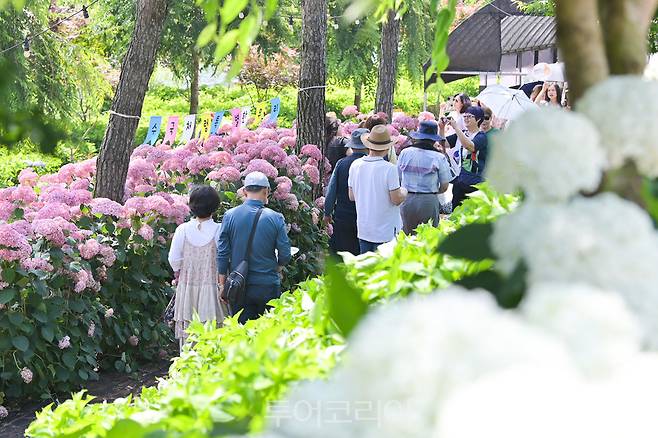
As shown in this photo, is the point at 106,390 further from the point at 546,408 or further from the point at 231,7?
the point at 546,408

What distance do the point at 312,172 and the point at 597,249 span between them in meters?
7.54

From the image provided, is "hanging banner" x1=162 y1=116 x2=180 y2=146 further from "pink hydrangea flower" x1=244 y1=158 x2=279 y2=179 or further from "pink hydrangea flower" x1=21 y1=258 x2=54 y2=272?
"pink hydrangea flower" x1=21 y1=258 x2=54 y2=272

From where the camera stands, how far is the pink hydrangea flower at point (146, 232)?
6602 mm

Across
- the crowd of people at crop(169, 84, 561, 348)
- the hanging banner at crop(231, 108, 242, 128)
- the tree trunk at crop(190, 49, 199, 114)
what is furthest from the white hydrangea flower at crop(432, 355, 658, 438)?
the tree trunk at crop(190, 49, 199, 114)

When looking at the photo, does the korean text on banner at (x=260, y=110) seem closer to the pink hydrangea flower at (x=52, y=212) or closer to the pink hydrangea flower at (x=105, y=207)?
the pink hydrangea flower at (x=105, y=207)

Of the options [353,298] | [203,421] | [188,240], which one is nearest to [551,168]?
[353,298]

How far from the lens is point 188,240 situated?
6188mm

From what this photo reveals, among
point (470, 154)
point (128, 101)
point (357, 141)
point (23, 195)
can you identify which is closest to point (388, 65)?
point (470, 154)

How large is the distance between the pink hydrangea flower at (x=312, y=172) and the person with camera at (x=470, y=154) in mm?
1284

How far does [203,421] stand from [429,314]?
3.00 feet

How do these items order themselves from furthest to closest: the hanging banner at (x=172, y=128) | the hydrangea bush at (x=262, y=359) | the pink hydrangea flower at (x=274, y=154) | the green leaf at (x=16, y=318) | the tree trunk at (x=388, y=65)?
1. the hanging banner at (x=172, y=128)
2. the tree trunk at (x=388, y=65)
3. the pink hydrangea flower at (x=274, y=154)
4. the green leaf at (x=16, y=318)
5. the hydrangea bush at (x=262, y=359)

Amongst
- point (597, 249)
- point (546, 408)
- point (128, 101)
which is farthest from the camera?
point (128, 101)

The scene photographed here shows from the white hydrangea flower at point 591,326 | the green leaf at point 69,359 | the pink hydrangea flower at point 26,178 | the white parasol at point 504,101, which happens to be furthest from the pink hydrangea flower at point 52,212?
the white parasol at point 504,101

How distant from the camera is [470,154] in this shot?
8633mm
